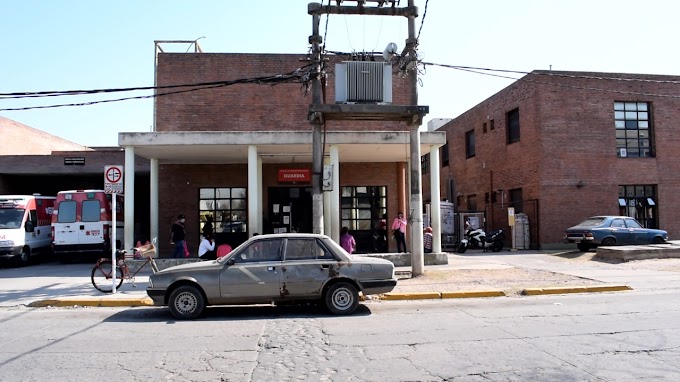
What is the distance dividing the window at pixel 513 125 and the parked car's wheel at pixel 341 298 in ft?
65.3

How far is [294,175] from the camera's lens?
800 inches

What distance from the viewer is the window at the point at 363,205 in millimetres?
21547

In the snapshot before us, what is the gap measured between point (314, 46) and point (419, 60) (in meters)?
2.83

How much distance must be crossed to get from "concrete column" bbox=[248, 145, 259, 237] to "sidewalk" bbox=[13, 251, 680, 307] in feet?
11.4

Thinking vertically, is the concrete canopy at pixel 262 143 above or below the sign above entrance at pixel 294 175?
above

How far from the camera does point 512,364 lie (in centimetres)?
605

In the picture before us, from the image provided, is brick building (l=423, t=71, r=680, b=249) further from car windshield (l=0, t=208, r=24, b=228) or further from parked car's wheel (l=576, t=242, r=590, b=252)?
car windshield (l=0, t=208, r=24, b=228)

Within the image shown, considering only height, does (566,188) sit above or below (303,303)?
above

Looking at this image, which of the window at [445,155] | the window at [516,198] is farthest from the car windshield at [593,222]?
the window at [445,155]

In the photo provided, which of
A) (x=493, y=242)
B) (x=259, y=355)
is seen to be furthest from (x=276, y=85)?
(x=259, y=355)

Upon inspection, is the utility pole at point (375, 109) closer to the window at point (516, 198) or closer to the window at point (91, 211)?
the window at point (91, 211)

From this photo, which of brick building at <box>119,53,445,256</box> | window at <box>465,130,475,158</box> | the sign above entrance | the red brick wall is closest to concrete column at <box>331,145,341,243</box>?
brick building at <box>119,53,445,256</box>

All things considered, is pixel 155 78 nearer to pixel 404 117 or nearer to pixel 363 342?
pixel 404 117

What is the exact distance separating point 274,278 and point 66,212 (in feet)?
40.1
